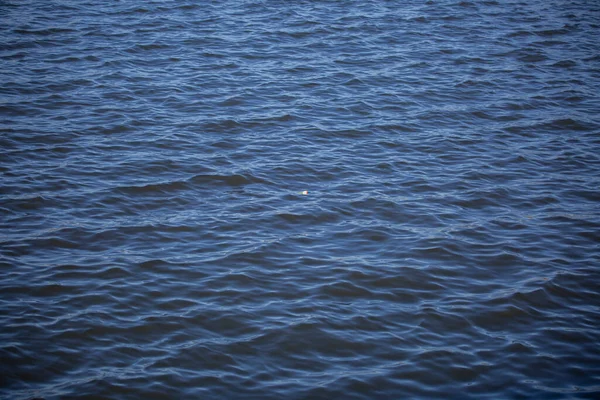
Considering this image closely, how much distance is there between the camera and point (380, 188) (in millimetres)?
10852

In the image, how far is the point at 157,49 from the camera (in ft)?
52.3

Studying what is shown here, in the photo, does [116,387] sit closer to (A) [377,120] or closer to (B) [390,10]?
(A) [377,120]

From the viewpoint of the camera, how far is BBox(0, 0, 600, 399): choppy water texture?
7.27 m

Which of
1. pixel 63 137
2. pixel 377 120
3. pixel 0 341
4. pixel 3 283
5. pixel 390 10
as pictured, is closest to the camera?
pixel 0 341

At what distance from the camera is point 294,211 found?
10148mm

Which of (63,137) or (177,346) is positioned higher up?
(63,137)

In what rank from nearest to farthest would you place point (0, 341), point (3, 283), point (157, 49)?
point (0, 341), point (3, 283), point (157, 49)

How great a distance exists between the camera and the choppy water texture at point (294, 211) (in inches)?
286

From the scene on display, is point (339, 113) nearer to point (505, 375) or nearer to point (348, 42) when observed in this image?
point (348, 42)

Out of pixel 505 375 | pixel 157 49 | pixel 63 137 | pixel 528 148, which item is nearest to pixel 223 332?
pixel 505 375

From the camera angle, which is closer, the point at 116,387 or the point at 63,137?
the point at 116,387

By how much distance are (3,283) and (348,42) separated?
11.3 metres

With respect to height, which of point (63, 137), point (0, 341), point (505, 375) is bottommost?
point (505, 375)

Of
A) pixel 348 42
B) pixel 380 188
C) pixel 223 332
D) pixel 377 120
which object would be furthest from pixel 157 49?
pixel 223 332
